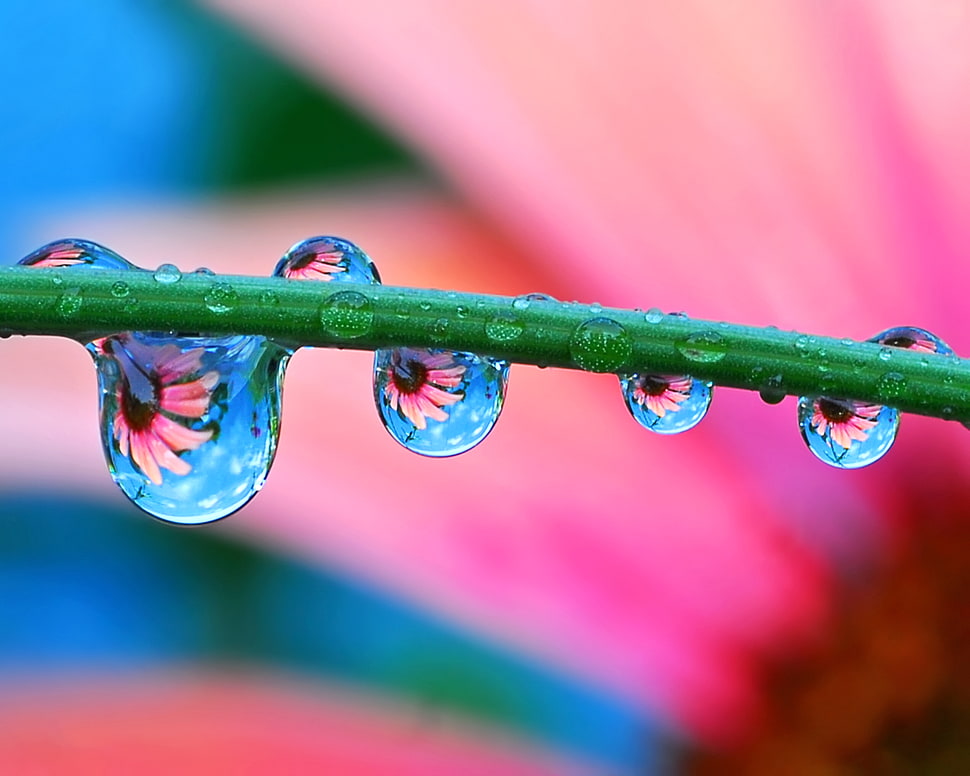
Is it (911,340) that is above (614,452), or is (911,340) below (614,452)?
below

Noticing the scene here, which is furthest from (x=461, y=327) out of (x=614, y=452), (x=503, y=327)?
(x=614, y=452)

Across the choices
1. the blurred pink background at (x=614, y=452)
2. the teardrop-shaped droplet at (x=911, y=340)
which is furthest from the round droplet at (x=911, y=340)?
the blurred pink background at (x=614, y=452)

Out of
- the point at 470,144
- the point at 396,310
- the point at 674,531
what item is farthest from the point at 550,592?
the point at 396,310

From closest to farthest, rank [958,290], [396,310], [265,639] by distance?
[396,310], [958,290], [265,639]

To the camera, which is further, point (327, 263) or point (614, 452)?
point (614, 452)

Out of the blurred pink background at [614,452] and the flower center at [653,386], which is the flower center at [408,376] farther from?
the blurred pink background at [614,452]

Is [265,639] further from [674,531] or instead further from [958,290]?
[958,290]

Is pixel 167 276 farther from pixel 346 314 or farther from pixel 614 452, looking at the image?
pixel 614 452
